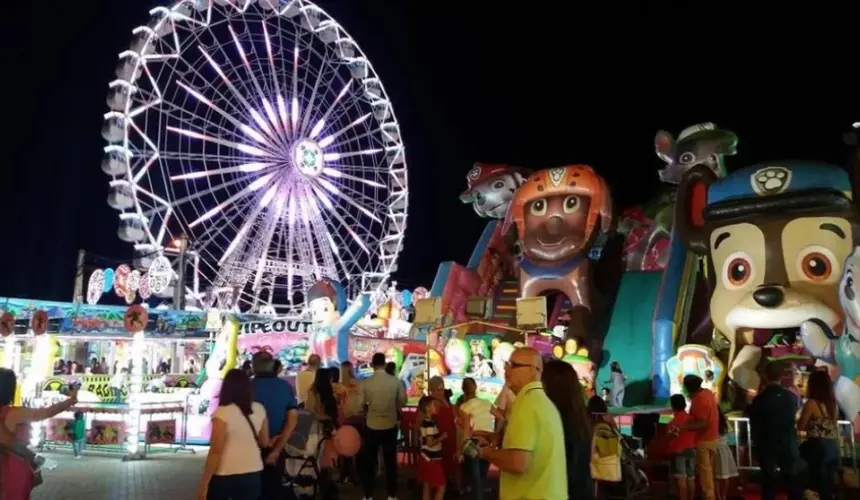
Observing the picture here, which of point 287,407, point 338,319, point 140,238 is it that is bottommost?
point 287,407

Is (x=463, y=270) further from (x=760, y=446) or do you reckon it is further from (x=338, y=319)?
(x=760, y=446)

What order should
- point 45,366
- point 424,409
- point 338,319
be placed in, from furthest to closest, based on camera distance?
point 338,319 → point 45,366 → point 424,409

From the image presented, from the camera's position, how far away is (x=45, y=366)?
52.4 feet

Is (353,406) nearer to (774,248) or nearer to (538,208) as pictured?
(774,248)

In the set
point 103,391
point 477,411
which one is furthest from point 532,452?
point 103,391

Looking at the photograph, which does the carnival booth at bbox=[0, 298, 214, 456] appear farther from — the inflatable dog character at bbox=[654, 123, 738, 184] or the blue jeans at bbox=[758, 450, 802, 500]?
the inflatable dog character at bbox=[654, 123, 738, 184]

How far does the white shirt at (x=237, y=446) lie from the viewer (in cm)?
426

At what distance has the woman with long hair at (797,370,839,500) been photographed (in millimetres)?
6328

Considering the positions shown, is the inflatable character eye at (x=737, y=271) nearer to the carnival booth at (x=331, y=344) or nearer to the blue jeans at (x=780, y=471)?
the carnival booth at (x=331, y=344)

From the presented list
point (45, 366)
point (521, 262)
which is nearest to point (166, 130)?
point (45, 366)

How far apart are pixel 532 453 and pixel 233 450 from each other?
1.78 metres

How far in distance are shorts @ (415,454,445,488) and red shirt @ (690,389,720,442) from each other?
2.17m

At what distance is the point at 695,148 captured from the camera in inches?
648

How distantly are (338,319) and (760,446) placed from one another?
12.2m
